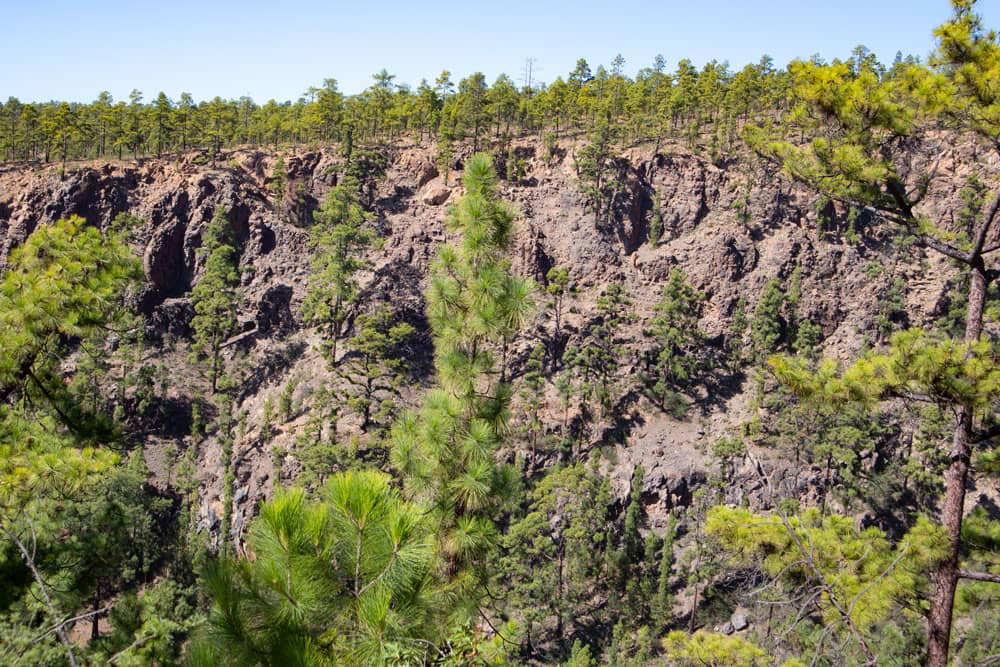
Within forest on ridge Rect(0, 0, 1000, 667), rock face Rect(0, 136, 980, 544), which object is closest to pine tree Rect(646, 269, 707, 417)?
forest on ridge Rect(0, 0, 1000, 667)

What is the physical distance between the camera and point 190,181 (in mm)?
48062

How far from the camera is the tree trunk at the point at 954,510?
5207 mm

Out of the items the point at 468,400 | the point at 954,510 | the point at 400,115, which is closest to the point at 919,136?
the point at 954,510

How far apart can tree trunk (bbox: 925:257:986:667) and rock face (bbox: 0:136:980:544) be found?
109 ft

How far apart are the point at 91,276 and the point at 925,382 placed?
8562 mm

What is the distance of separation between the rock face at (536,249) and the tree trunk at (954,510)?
109 ft

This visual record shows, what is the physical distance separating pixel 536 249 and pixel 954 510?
41.9m

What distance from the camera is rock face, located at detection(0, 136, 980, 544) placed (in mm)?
40875

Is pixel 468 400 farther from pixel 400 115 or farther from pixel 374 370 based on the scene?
pixel 400 115

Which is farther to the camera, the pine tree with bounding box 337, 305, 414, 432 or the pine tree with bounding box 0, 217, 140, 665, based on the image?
the pine tree with bounding box 337, 305, 414, 432

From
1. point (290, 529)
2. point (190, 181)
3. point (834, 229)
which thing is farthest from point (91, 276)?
point (834, 229)

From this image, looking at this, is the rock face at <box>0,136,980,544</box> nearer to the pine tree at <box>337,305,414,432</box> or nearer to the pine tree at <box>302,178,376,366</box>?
the pine tree at <box>337,305,414,432</box>

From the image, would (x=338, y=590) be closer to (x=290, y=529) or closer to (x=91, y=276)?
(x=290, y=529)

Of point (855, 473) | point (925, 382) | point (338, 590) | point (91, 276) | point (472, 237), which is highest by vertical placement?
point (472, 237)
